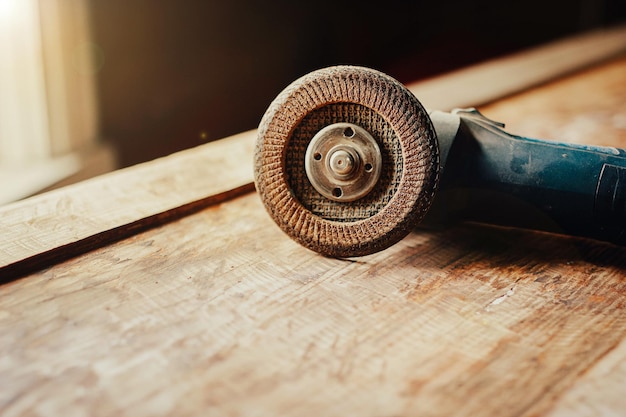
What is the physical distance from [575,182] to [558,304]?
0.20 m

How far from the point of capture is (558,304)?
794mm

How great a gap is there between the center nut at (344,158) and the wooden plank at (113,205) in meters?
0.31

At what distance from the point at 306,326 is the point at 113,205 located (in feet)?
1.51

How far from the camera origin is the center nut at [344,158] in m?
0.82

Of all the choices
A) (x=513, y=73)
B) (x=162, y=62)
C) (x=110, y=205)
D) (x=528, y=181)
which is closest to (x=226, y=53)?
(x=162, y=62)

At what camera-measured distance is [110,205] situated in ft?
3.41

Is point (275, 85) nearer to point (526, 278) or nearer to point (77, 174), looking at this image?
point (77, 174)

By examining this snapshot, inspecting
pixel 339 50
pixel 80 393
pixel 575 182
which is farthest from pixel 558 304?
pixel 339 50

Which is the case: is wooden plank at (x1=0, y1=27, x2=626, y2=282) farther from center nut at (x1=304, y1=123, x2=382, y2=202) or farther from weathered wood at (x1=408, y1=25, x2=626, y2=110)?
weathered wood at (x1=408, y1=25, x2=626, y2=110)

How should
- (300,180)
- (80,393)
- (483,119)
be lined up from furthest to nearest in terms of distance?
(483,119)
(300,180)
(80,393)

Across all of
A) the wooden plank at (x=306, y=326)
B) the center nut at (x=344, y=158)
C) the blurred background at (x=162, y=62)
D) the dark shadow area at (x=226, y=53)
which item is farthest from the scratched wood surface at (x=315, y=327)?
the dark shadow area at (x=226, y=53)

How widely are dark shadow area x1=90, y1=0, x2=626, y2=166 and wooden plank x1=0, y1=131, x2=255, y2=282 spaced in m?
1.07

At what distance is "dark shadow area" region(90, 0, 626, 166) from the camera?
2.21m

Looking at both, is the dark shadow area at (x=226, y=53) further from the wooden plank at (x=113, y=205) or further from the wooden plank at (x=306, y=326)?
the wooden plank at (x=306, y=326)
